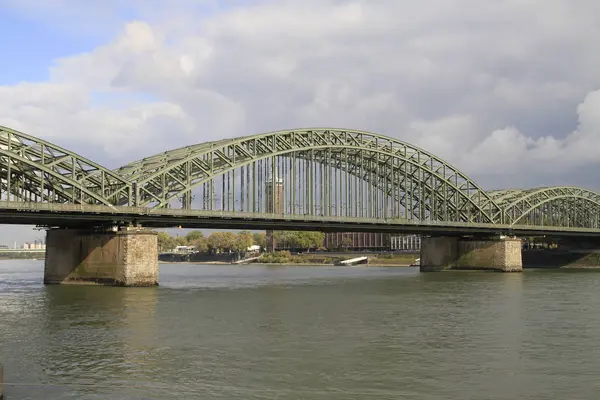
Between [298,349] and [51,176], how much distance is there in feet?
158

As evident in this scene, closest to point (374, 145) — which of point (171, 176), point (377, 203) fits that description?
point (377, 203)

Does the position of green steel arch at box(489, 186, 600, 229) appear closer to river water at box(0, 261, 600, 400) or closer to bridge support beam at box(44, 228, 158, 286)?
bridge support beam at box(44, 228, 158, 286)

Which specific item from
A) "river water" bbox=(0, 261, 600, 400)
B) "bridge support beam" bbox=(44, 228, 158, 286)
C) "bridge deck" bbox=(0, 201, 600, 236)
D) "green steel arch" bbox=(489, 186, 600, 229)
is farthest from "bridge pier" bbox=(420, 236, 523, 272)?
"bridge support beam" bbox=(44, 228, 158, 286)

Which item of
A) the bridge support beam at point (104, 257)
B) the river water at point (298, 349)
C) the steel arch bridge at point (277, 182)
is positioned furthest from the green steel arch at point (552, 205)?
the river water at point (298, 349)

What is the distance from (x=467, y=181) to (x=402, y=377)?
110m

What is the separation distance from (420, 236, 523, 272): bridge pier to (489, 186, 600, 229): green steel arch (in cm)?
1041

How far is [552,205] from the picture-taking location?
153 metres

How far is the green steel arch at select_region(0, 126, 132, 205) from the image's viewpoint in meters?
65.6

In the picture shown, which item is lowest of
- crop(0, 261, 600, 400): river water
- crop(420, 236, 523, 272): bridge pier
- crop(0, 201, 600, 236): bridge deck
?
crop(0, 261, 600, 400): river water

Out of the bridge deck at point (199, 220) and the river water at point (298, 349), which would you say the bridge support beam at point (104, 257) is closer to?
the bridge deck at point (199, 220)

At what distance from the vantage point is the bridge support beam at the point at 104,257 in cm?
6862

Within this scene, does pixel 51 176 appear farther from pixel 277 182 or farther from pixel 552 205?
pixel 552 205

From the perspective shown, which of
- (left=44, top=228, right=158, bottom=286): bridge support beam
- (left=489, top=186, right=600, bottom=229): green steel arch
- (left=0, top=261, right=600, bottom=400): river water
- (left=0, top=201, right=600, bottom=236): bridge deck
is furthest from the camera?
(left=489, top=186, right=600, bottom=229): green steel arch

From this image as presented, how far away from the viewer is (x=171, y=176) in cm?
7900
